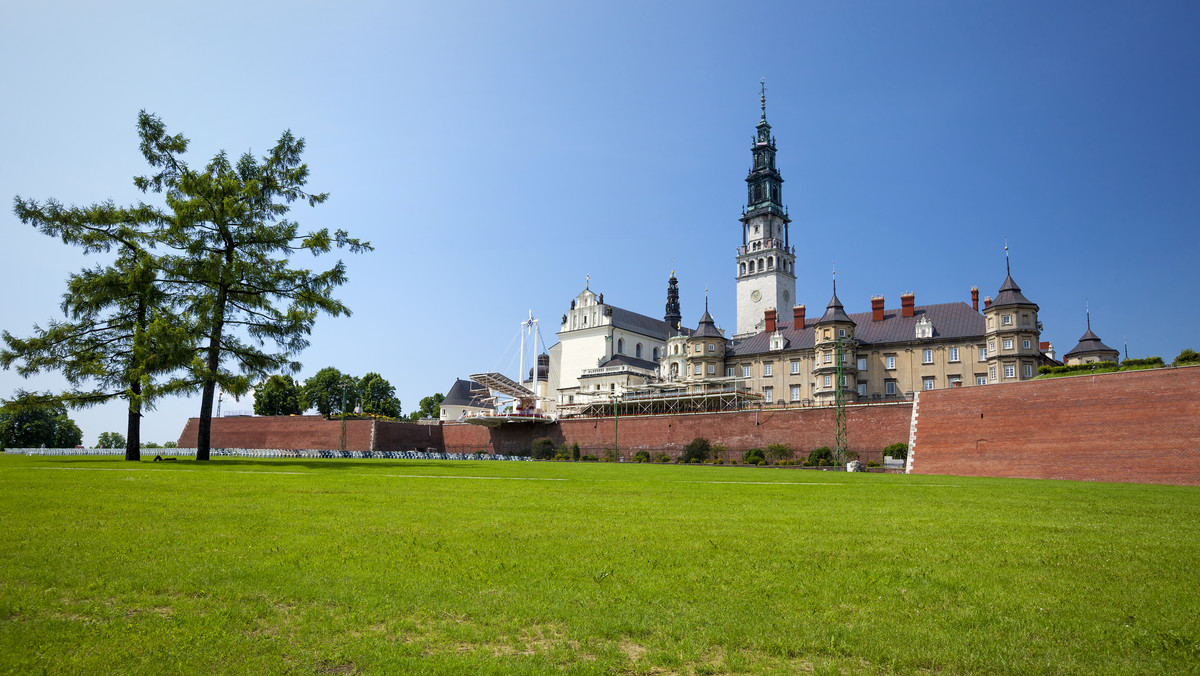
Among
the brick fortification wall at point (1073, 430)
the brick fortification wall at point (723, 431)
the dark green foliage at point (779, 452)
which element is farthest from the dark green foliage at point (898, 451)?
the dark green foliage at point (779, 452)

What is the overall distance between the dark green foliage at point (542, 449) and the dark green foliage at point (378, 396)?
155 ft

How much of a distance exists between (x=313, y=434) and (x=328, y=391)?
28.5 meters

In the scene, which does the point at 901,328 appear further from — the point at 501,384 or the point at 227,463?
the point at 227,463

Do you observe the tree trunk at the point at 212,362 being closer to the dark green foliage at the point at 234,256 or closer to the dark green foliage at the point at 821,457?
the dark green foliage at the point at 234,256

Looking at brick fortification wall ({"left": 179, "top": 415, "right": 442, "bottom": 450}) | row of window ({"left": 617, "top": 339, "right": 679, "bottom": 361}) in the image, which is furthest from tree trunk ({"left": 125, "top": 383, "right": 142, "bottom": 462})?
row of window ({"left": 617, "top": 339, "right": 679, "bottom": 361})

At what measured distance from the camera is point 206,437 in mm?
26969

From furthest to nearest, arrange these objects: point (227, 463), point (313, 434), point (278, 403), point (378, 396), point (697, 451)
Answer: point (378, 396)
point (278, 403)
point (313, 434)
point (697, 451)
point (227, 463)

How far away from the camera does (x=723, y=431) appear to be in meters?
53.6

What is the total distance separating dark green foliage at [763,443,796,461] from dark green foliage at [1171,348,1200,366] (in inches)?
854

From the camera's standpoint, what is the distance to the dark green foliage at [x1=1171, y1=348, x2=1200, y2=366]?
3425 centimetres

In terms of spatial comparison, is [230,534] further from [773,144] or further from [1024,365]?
[773,144]

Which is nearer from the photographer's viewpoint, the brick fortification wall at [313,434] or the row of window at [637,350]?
the brick fortification wall at [313,434]

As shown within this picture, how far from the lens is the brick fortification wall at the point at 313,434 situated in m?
70.6

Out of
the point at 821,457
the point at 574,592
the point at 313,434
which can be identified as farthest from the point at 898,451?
the point at 313,434
